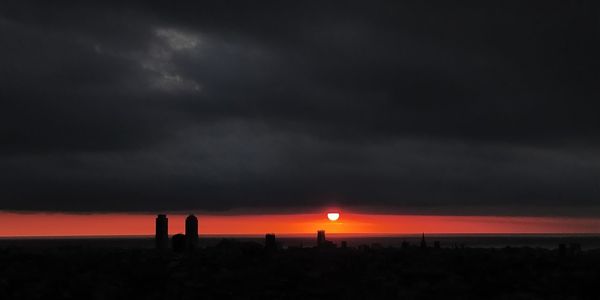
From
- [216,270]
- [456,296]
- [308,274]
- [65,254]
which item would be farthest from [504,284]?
[65,254]

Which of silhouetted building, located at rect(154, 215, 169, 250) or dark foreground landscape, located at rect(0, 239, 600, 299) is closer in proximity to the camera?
dark foreground landscape, located at rect(0, 239, 600, 299)

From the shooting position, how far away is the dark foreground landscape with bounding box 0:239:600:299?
15.9 metres

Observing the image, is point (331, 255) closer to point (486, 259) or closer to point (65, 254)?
point (486, 259)

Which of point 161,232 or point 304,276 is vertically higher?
point 161,232

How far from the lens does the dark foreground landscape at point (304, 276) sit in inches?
625

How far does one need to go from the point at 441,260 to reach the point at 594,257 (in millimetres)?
4589

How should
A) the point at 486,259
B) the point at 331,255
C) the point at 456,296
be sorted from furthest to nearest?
the point at 331,255 → the point at 486,259 → the point at 456,296

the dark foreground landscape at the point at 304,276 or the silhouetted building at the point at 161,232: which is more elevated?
the silhouetted building at the point at 161,232

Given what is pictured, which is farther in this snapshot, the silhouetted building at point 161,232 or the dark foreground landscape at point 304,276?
the silhouetted building at point 161,232

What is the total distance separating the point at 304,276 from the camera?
691 inches

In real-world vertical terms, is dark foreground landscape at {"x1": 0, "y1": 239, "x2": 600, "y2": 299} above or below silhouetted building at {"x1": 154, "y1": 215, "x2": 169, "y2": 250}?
below

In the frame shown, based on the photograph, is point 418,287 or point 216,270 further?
point 216,270

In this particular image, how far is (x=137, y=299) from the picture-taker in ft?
51.8

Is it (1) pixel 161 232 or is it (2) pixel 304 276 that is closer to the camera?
(2) pixel 304 276
